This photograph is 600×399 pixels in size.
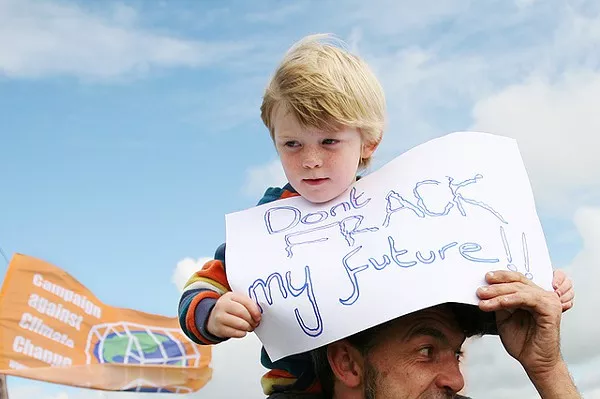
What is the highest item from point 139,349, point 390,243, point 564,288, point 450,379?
point 139,349

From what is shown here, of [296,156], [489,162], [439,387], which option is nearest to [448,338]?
[439,387]

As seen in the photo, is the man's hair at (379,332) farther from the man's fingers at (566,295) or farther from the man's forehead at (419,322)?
the man's fingers at (566,295)

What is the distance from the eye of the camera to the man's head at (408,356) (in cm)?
338

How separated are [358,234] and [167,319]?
65.5 ft

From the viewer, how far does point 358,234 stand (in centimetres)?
333

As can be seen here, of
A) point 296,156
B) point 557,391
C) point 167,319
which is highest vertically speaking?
point 167,319

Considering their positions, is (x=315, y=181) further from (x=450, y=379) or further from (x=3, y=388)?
(x=3, y=388)

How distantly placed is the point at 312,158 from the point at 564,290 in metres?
0.96

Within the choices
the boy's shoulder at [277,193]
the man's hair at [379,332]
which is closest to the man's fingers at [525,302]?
the man's hair at [379,332]

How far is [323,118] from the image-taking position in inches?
125

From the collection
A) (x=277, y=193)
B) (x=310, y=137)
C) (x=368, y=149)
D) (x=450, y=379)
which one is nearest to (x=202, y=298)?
(x=277, y=193)

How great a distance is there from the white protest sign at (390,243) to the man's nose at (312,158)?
0.25 metres

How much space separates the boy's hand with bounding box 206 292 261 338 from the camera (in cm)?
315

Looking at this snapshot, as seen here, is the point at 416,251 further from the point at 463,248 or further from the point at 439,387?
the point at 439,387
